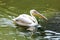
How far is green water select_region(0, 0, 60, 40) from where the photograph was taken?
23.1ft

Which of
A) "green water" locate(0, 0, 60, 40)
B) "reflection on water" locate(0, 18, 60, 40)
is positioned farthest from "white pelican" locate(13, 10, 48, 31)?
"reflection on water" locate(0, 18, 60, 40)

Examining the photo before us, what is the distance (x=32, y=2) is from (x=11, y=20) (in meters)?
3.11

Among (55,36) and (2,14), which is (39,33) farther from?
(2,14)

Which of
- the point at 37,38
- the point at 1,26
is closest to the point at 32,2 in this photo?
the point at 1,26

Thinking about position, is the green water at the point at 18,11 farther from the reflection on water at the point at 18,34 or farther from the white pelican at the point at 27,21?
the white pelican at the point at 27,21

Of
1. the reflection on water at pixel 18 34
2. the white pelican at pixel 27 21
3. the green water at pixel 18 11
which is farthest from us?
the white pelican at pixel 27 21

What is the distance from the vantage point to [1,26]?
7668 millimetres

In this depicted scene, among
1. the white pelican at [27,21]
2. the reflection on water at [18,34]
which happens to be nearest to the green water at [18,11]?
the reflection on water at [18,34]

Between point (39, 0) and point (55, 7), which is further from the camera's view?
point (39, 0)

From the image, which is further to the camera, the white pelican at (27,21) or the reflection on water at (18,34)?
the white pelican at (27,21)

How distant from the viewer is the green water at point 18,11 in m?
7.03

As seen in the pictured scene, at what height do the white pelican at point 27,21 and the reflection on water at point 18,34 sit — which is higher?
the white pelican at point 27,21

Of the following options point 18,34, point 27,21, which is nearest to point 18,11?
point 27,21

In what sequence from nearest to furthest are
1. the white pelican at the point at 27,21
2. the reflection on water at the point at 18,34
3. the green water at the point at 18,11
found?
the reflection on water at the point at 18,34
the green water at the point at 18,11
the white pelican at the point at 27,21
